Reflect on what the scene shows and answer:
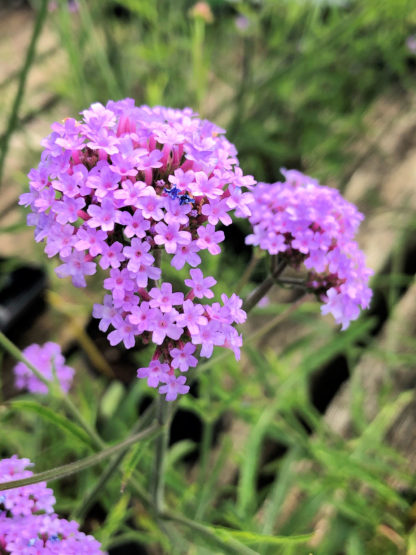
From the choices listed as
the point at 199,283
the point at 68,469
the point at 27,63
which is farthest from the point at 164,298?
the point at 27,63

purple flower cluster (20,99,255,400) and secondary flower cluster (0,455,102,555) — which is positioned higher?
purple flower cluster (20,99,255,400)

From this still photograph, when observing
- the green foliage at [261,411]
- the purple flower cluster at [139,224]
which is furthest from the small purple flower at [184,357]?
the green foliage at [261,411]

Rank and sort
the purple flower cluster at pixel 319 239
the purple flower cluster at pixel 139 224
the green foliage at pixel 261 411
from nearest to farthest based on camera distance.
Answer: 1. the purple flower cluster at pixel 139 224
2. the purple flower cluster at pixel 319 239
3. the green foliage at pixel 261 411

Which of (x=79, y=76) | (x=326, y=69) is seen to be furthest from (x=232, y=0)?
(x=79, y=76)

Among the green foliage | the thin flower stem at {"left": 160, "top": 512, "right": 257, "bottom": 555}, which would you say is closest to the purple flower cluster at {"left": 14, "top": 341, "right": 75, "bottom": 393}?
the green foliage

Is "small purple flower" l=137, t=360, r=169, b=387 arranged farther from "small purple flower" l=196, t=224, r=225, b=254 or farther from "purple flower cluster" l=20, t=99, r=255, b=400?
"small purple flower" l=196, t=224, r=225, b=254

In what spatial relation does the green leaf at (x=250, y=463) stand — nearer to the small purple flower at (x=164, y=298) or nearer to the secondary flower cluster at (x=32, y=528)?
the secondary flower cluster at (x=32, y=528)
